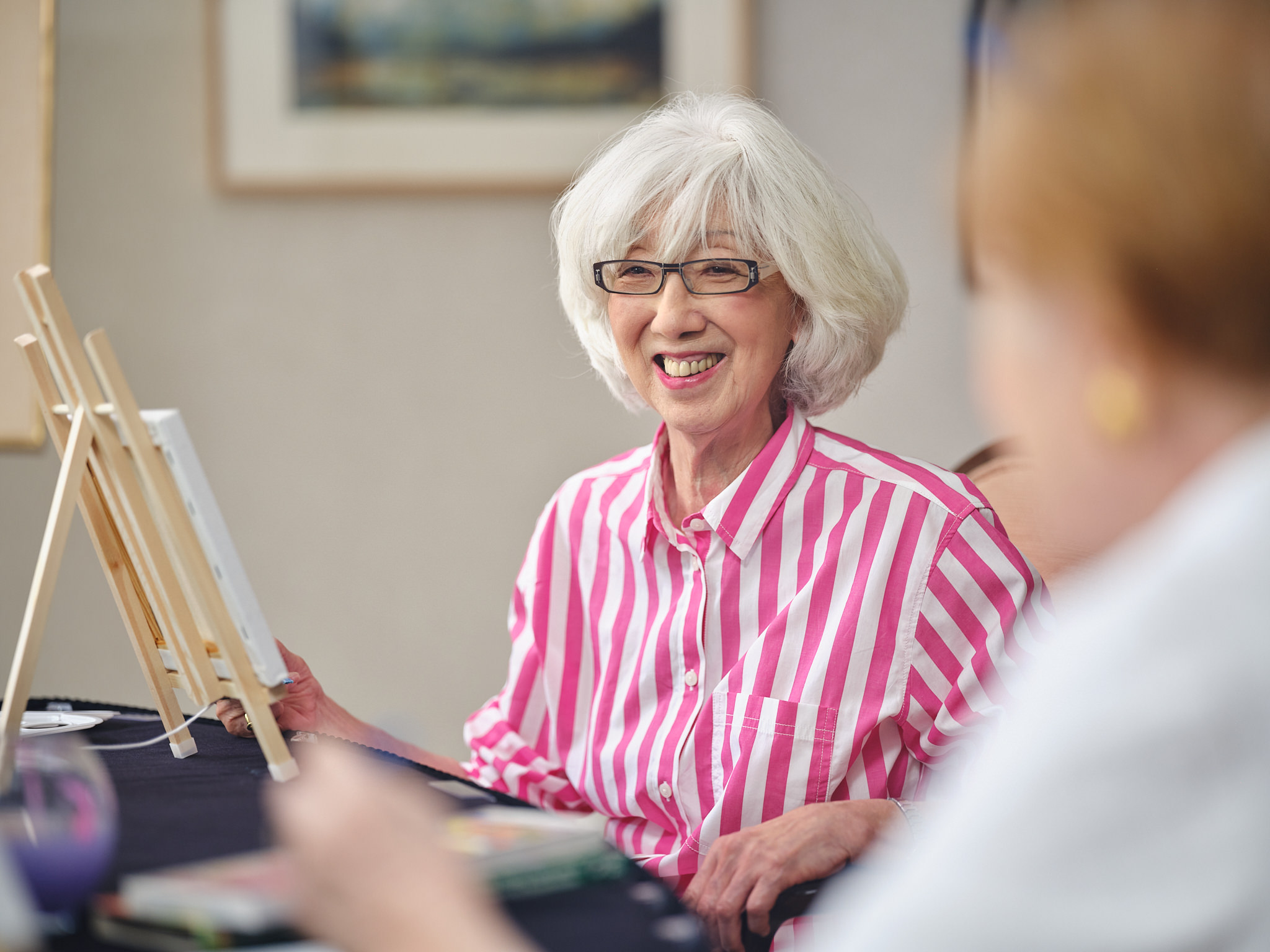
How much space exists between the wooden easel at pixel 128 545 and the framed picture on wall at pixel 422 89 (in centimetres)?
122

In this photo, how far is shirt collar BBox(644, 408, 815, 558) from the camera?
4.83 ft

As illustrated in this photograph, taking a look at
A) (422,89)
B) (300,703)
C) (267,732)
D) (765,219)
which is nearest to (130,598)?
(300,703)

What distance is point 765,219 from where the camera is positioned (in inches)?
58.0

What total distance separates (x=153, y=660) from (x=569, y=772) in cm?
59

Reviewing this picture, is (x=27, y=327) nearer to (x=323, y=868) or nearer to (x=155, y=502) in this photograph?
(x=155, y=502)

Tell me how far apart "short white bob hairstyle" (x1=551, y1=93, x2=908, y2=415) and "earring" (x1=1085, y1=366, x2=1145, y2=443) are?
957mm

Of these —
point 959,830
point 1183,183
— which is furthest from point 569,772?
point 1183,183

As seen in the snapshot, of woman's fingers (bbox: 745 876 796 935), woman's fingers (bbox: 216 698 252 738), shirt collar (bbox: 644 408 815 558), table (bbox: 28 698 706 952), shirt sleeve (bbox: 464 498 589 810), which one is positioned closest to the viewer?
table (bbox: 28 698 706 952)

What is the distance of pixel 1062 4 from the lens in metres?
0.56

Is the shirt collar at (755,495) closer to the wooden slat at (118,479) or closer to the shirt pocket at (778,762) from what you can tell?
the shirt pocket at (778,762)

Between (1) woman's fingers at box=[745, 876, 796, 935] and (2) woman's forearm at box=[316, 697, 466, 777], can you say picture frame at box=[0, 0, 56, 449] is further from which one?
(1) woman's fingers at box=[745, 876, 796, 935]

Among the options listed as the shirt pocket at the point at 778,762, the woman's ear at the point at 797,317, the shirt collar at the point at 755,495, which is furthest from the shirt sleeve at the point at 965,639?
the woman's ear at the point at 797,317

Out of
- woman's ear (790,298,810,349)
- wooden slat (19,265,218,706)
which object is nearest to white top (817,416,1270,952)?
wooden slat (19,265,218,706)

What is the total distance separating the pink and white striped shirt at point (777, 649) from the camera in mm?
1372
